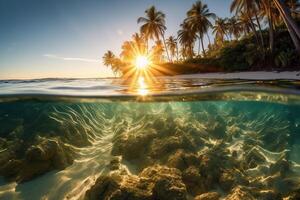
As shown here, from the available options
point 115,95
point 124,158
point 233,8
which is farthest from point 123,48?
point 124,158

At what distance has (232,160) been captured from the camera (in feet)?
29.0

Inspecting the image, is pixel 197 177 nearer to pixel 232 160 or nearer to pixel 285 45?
pixel 232 160

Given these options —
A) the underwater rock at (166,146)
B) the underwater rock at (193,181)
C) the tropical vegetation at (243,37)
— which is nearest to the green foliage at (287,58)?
the tropical vegetation at (243,37)

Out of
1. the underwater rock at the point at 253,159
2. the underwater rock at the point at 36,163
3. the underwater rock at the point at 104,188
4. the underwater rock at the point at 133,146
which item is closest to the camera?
the underwater rock at the point at 104,188

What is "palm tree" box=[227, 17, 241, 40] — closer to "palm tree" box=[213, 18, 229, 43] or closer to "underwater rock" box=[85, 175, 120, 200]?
"palm tree" box=[213, 18, 229, 43]

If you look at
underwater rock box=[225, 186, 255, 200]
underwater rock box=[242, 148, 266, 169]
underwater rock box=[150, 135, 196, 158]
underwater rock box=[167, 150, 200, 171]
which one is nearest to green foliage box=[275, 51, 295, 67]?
underwater rock box=[242, 148, 266, 169]

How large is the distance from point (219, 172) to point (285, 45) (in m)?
26.0

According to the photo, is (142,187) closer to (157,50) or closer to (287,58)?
(287,58)

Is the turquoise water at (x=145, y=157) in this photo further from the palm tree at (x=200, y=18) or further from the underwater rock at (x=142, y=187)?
the palm tree at (x=200, y=18)

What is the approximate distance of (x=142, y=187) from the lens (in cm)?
593

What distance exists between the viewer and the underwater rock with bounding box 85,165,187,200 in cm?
561

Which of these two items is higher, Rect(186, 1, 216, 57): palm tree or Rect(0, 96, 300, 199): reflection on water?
Rect(186, 1, 216, 57): palm tree

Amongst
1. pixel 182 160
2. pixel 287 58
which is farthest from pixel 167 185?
pixel 287 58

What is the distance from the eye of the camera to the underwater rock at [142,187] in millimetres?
5605
